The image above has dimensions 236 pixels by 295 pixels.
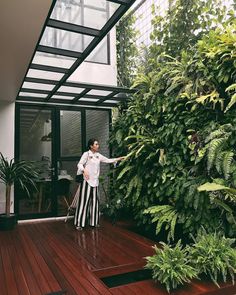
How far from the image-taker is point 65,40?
328 centimetres

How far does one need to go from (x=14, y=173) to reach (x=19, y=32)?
10.0 feet

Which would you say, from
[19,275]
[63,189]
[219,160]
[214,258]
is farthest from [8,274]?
[63,189]

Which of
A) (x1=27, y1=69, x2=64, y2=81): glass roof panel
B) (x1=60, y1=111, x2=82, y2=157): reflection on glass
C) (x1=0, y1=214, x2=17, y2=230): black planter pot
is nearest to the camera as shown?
(x1=27, y1=69, x2=64, y2=81): glass roof panel

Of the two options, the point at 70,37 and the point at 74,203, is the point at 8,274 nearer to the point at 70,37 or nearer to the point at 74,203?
the point at 74,203

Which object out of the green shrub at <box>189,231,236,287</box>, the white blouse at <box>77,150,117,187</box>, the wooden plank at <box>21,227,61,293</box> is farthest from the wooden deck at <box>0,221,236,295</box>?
the white blouse at <box>77,150,117,187</box>

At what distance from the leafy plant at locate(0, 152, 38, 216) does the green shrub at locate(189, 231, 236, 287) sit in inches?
140

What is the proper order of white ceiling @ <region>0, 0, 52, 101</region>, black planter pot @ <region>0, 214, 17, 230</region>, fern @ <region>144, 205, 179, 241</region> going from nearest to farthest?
white ceiling @ <region>0, 0, 52, 101</region>
fern @ <region>144, 205, 179, 241</region>
black planter pot @ <region>0, 214, 17, 230</region>

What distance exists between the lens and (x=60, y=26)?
2934 millimetres

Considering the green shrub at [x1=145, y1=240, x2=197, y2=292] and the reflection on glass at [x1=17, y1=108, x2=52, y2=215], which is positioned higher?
the reflection on glass at [x1=17, y1=108, x2=52, y2=215]

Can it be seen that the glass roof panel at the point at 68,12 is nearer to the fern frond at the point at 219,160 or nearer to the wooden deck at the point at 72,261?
the fern frond at the point at 219,160

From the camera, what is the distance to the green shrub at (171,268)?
8.20 feet

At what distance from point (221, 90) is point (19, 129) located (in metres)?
4.17

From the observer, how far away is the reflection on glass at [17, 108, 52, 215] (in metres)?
5.80

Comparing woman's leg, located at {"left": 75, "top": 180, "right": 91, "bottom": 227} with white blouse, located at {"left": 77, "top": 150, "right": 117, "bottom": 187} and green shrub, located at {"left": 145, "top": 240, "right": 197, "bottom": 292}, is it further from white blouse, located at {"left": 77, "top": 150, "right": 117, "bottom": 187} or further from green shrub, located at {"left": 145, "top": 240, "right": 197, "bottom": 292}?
green shrub, located at {"left": 145, "top": 240, "right": 197, "bottom": 292}
